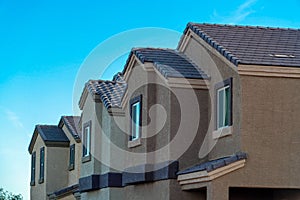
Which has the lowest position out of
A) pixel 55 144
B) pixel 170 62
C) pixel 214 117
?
pixel 214 117

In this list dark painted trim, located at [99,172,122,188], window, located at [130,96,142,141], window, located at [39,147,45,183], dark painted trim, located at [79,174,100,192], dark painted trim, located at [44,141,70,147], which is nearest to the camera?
window, located at [130,96,142,141]

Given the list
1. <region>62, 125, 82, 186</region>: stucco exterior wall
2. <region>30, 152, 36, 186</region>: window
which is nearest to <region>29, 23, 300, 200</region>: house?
<region>62, 125, 82, 186</region>: stucco exterior wall

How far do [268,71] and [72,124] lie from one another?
2096cm

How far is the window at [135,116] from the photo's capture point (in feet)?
77.7

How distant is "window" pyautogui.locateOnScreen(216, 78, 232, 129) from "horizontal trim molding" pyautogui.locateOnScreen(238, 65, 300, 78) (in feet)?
2.34

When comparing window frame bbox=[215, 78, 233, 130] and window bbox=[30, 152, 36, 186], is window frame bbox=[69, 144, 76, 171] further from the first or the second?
window frame bbox=[215, 78, 233, 130]

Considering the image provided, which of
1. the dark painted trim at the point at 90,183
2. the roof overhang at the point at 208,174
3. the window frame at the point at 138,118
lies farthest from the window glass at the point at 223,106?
the dark painted trim at the point at 90,183

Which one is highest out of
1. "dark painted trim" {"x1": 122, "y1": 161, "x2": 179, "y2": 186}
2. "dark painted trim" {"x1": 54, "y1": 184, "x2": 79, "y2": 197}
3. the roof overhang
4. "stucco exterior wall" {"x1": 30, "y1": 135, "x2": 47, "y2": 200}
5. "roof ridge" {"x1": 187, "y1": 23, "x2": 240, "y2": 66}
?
"roof ridge" {"x1": 187, "y1": 23, "x2": 240, "y2": 66}

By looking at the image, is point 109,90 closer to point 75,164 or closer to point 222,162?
point 75,164

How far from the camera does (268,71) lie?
1986 centimetres

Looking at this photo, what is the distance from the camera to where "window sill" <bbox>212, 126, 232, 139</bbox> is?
66.5 ft

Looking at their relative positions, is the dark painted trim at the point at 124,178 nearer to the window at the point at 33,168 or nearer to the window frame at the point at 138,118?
the window frame at the point at 138,118

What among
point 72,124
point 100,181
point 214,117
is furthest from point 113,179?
point 72,124

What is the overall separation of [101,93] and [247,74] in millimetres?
9895
